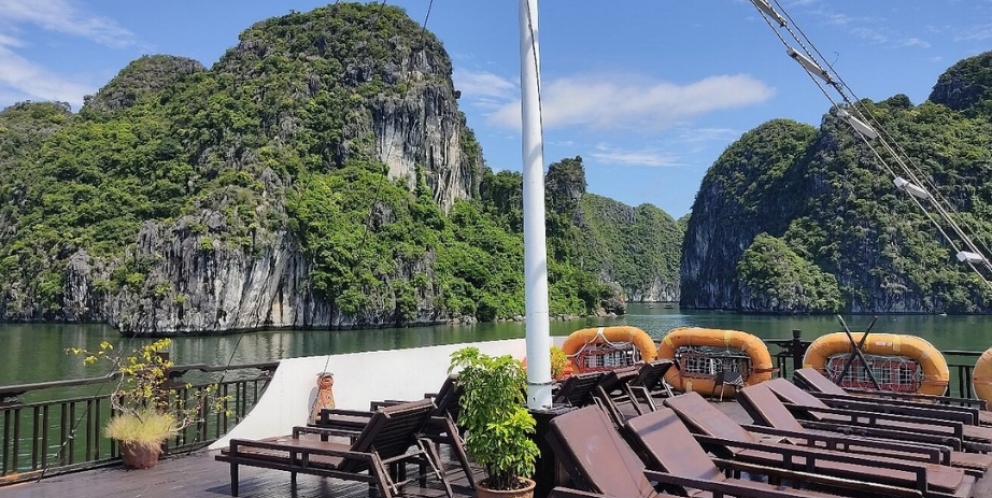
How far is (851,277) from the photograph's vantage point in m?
97.3

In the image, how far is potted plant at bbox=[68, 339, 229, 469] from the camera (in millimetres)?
5172

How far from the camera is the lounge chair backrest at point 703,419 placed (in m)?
3.80

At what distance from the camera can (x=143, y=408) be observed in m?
5.43

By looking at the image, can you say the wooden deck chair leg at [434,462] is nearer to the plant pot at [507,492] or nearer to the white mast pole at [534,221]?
the plant pot at [507,492]

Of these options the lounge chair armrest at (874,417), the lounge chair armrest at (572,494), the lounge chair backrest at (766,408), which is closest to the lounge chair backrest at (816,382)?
the lounge chair armrest at (874,417)

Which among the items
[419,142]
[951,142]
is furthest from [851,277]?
[419,142]

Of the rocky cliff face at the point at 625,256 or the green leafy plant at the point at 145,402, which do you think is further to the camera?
the rocky cliff face at the point at 625,256

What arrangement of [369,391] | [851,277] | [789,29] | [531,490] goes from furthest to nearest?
[851,277] → [369,391] → [789,29] → [531,490]

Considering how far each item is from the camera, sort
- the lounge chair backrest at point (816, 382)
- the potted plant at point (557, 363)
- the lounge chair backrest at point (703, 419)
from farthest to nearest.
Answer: the potted plant at point (557, 363) < the lounge chair backrest at point (816, 382) < the lounge chair backrest at point (703, 419)

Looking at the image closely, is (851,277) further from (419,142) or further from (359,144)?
(359,144)

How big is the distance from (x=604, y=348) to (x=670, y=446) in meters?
5.98

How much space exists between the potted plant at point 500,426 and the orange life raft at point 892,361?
17.0 ft

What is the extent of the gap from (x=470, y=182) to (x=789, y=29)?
9652cm

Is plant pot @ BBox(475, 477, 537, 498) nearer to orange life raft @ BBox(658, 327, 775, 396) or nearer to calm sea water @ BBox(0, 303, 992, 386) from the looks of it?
orange life raft @ BBox(658, 327, 775, 396)
